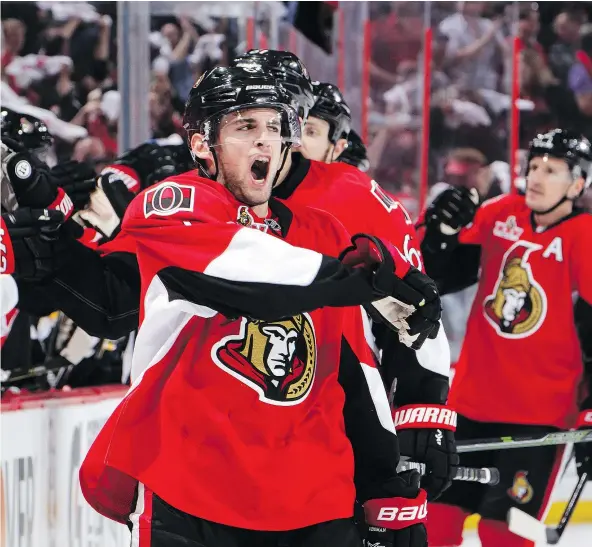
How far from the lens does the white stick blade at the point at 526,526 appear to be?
3443 millimetres

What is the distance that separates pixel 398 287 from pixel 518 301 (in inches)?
77.2

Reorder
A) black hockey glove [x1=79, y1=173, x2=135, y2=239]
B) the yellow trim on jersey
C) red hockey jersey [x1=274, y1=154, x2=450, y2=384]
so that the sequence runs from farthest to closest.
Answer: the yellow trim on jersey → black hockey glove [x1=79, y1=173, x2=135, y2=239] → red hockey jersey [x1=274, y1=154, x2=450, y2=384]

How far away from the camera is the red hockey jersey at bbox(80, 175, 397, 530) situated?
5.36ft

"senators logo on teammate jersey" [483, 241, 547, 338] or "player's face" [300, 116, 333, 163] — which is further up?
"player's face" [300, 116, 333, 163]

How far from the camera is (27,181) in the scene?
2707 millimetres

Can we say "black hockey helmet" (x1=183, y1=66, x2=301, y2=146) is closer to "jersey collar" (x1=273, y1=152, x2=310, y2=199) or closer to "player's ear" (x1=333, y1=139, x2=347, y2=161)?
"jersey collar" (x1=273, y1=152, x2=310, y2=199)

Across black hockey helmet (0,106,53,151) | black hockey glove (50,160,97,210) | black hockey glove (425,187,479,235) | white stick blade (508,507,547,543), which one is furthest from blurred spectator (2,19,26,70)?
white stick blade (508,507,547,543)

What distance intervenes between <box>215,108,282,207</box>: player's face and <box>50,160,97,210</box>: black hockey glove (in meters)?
1.10

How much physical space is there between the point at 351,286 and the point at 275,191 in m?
0.77

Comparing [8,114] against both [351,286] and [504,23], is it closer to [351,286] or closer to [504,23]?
[351,286]

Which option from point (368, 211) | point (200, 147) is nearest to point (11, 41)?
point (368, 211)

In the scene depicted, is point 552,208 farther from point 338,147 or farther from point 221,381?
point 221,381

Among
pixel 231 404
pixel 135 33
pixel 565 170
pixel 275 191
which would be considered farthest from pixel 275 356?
pixel 135 33

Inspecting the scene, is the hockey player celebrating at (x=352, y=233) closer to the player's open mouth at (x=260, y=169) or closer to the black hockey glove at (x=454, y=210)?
the player's open mouth at (x=260, y=169)
